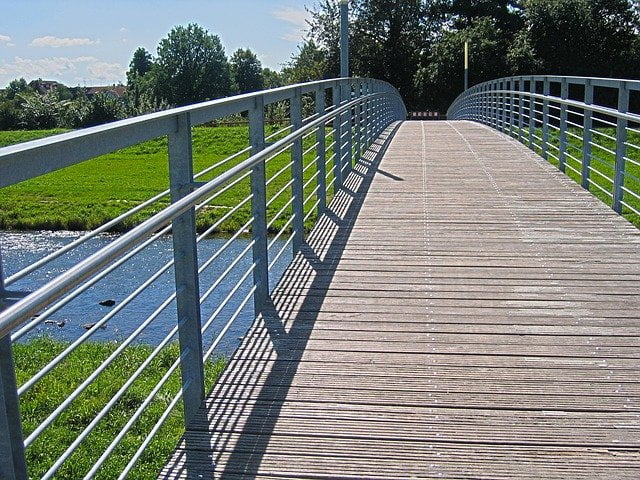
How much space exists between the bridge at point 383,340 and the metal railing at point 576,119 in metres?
0.28

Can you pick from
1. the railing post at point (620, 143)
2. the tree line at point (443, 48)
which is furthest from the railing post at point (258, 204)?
the tree line at point (443, 48)

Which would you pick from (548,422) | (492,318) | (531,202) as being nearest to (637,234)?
(531,202)

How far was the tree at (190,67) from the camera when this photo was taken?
92.2m

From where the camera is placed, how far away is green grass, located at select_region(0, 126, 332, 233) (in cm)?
1983

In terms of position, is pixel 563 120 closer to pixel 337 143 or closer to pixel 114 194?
pixel 337 143

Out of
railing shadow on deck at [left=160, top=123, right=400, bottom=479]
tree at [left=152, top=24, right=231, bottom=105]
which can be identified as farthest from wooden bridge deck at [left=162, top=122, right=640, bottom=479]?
tree at [left=152, top=24, right=231, bottom=105]

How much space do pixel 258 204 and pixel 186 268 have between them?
4.89ft

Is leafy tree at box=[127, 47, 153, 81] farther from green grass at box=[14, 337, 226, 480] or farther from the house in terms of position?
green grass at box=[14, 337, 226, 480]

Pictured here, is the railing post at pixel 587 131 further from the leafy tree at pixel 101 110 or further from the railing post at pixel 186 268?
the leafy tree at pixel 101 110

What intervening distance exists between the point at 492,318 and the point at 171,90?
299 feet

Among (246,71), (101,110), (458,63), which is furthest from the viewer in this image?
(246,71)

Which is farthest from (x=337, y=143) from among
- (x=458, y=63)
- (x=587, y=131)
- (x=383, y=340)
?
(x=458, y=63)

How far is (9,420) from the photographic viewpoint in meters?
1.97

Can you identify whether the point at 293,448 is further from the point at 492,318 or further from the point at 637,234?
the point at 637,234
